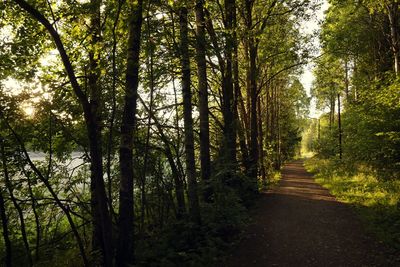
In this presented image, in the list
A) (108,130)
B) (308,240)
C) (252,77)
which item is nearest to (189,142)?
(108,130)

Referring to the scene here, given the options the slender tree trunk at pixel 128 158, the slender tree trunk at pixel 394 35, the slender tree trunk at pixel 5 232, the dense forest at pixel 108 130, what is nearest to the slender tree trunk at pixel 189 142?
the dense forest at pixel 108 130

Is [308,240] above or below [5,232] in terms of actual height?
below

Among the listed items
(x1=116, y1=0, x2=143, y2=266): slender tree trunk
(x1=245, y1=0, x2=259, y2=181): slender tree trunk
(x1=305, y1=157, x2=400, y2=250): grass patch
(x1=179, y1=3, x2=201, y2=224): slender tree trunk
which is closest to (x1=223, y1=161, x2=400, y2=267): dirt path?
(x1=305, y1=157, x2=400, y2=250): grass patch

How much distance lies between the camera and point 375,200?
11594 millimetres

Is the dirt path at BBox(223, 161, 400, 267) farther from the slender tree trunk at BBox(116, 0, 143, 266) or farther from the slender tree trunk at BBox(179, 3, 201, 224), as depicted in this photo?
the slender tree trunk at BBox(116, 0, 143, 266)

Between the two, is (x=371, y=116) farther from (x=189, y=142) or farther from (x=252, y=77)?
(x=189, y=142)

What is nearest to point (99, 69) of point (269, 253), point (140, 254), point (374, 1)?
point (140, 254)

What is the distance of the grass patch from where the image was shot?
8.44 metres

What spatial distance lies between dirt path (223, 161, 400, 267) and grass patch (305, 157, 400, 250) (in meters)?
0.35

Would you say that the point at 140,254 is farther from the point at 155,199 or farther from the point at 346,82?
the point at 346,82

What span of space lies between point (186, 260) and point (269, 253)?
2110 millimetres

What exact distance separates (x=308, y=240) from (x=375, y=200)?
463cm

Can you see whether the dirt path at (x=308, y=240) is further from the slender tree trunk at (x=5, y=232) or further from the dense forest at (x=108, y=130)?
the slender tree trunk at (x=5, y=232)

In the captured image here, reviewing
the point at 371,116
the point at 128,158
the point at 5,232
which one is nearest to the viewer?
the point at 128,158
